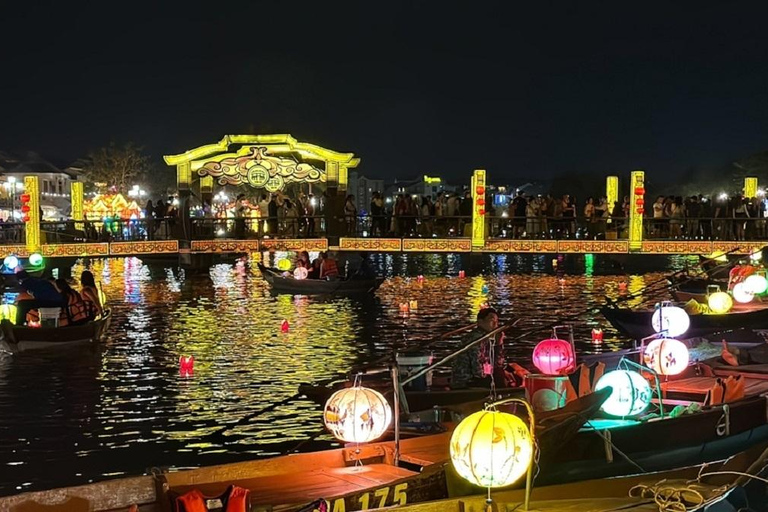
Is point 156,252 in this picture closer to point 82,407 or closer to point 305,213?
point 305,213

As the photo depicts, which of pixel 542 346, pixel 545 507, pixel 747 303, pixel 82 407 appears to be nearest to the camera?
pixel 545 507

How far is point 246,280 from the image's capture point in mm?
36188

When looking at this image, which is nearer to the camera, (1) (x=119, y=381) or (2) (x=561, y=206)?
(1) (x=119, y=381)

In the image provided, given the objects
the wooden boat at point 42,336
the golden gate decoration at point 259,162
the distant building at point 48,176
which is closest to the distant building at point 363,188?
the distant building at point 48,176

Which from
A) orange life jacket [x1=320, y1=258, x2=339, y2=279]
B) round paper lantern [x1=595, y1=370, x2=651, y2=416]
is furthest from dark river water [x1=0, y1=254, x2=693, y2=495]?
round paper lantern [x1=595, y1=370, x2=651, y2=416]

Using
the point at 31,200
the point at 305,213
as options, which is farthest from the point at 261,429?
the point at 305,213

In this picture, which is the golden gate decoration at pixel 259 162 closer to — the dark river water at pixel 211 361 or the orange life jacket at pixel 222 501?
the dark river water at pixel 211 361

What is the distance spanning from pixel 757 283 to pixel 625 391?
34.4 feet

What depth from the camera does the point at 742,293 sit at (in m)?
20.7

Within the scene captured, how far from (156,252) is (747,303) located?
21671 millimetres

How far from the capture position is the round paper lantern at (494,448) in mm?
7863

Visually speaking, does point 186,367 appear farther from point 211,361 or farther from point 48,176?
point 48,176

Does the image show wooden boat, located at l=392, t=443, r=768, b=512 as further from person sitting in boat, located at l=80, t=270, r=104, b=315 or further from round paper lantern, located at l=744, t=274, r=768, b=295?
person sitting in boat, located at l=80, t=270, r=104, b=315

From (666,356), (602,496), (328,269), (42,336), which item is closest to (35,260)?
(328,269)
